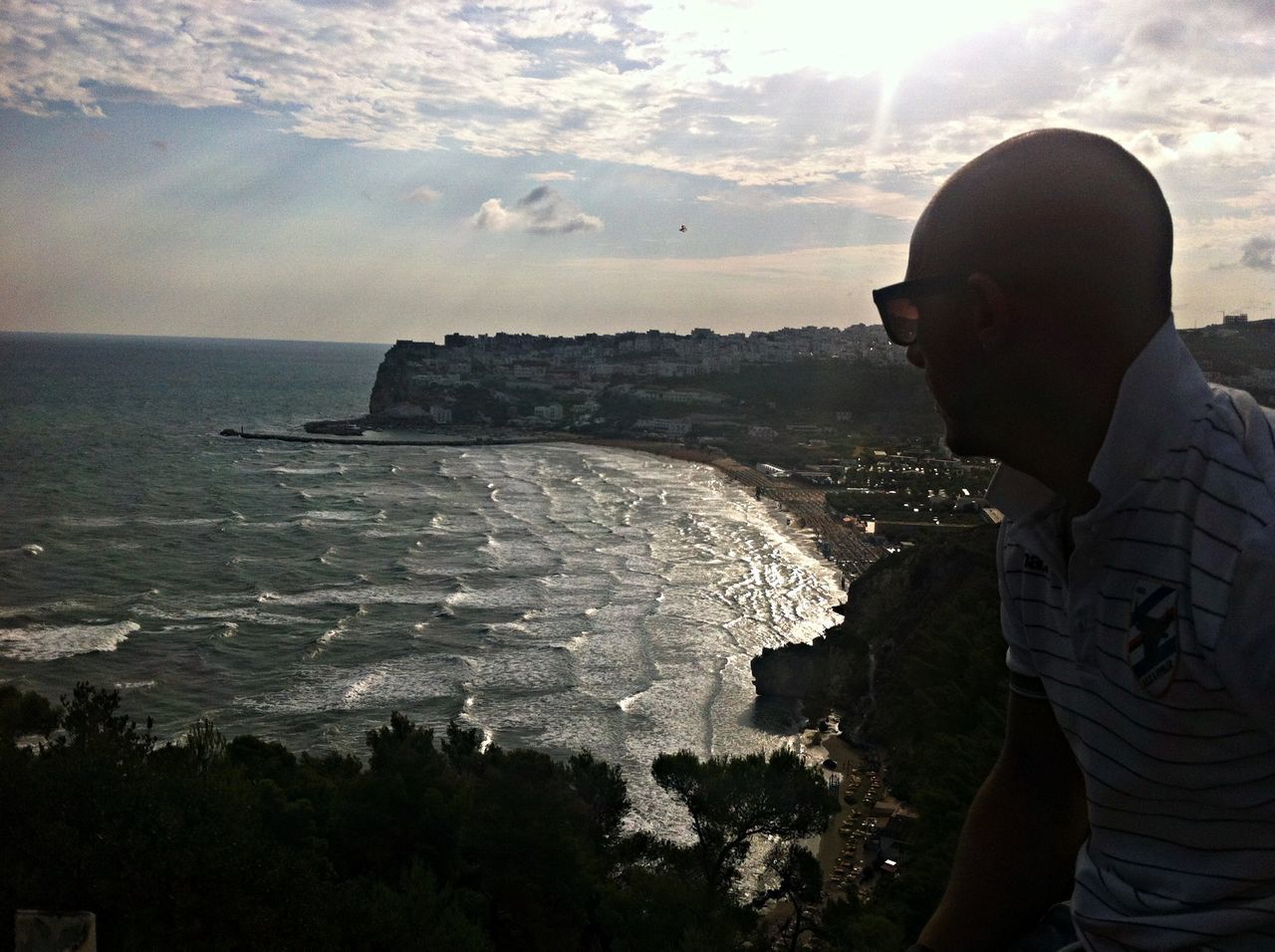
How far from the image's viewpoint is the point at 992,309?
833 mm

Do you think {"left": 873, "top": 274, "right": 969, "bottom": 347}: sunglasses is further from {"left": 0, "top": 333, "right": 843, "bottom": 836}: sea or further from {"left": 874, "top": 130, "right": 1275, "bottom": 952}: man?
{"left": 0, "top": 333, "right": 843, "bottom": 836}: sea

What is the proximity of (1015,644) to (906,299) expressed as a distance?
0.35 meters

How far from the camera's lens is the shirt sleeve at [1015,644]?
3.13 ft

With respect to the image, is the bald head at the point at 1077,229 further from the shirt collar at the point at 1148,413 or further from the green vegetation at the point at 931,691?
the green vegetation at the point at 931,691

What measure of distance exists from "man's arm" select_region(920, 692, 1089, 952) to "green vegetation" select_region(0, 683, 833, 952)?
715cm

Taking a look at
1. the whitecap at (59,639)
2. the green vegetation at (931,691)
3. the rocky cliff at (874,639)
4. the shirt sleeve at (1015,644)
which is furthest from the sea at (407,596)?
the shirt sleeve at (1015,644)

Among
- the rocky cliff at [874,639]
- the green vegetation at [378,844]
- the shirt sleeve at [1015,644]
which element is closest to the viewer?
the shirt sleeve at [1015,644]

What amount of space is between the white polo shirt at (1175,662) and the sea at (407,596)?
13.2 metres

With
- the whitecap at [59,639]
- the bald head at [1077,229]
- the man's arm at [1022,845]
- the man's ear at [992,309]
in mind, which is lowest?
the whitecap at [59,639]

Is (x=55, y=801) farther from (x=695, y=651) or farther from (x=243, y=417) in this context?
(x=243, y=417)

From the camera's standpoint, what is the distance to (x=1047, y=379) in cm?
83

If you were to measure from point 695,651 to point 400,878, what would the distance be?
12.9m

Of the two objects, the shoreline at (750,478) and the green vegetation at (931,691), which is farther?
the shoreline at (750,478)

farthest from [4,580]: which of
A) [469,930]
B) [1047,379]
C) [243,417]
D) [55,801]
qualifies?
[243,417]
